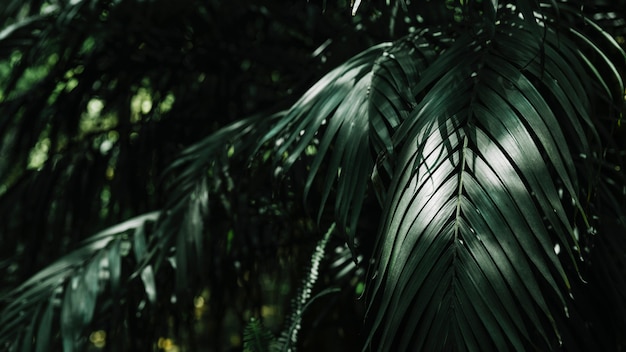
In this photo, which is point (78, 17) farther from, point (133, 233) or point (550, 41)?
point (550, 41)

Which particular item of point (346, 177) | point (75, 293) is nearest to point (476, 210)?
point (346, 177)

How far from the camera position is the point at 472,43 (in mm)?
1070

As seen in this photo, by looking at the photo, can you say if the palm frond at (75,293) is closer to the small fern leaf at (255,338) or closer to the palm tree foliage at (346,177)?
the palm tree foliage at (346,177)

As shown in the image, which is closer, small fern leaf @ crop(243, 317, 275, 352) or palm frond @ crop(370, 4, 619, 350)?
palm frond @ crop(370, 4, 619, 350)

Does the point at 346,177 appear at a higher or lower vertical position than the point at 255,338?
higher

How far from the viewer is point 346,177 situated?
0.99 metres

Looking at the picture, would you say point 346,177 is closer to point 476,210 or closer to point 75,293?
point 476,210

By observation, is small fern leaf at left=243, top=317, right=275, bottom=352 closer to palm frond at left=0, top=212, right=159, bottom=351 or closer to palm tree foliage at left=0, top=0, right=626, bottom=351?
palm tree foliage at left=0, top=0, right=626, bottom=351

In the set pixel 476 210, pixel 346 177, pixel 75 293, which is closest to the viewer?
pixel 476 210

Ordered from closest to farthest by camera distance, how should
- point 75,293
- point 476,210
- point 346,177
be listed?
point 476,210 → point 346,177 → point 75,293

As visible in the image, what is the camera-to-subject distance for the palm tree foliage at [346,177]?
0.83 metres

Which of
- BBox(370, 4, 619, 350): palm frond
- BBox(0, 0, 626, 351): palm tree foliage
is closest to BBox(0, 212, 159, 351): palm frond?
BBox(0, 0, 626, 351): palm tree foliage

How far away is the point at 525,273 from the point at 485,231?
0.06 m

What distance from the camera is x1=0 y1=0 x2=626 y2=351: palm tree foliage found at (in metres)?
0.83
